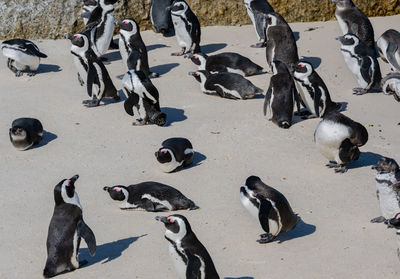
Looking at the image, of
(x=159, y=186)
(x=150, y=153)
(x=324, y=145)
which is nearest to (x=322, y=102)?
(x=324, y=145)

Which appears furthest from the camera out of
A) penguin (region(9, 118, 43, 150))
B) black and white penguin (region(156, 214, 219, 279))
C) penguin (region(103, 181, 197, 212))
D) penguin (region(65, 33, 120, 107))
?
penguin (region(65, 33, 120, 107))

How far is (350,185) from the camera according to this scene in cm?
788

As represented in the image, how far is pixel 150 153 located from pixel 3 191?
1561 mm

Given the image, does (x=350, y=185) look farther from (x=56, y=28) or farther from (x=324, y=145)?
(x=56, y=28)

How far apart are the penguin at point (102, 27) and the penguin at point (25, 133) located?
2835mm

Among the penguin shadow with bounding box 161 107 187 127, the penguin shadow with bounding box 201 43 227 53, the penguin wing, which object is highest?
the penguin wing

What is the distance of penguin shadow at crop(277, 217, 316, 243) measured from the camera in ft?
22.6

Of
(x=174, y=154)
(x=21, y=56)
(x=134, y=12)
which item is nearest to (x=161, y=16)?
(x=134, y=12)

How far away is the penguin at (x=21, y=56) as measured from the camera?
10992 millimetres

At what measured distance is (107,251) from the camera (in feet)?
22.0

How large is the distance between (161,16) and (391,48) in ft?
10.9

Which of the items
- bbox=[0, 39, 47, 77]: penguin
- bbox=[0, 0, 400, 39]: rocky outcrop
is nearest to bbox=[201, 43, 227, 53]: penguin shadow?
bbox=[0, 0, 400, 39]: rocky outcrop

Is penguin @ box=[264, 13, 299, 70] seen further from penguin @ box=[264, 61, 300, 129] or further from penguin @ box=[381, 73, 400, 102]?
penguin @ box=[381, 73, 400, 102]

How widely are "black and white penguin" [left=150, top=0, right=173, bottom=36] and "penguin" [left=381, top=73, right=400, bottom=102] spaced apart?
3.70 m
